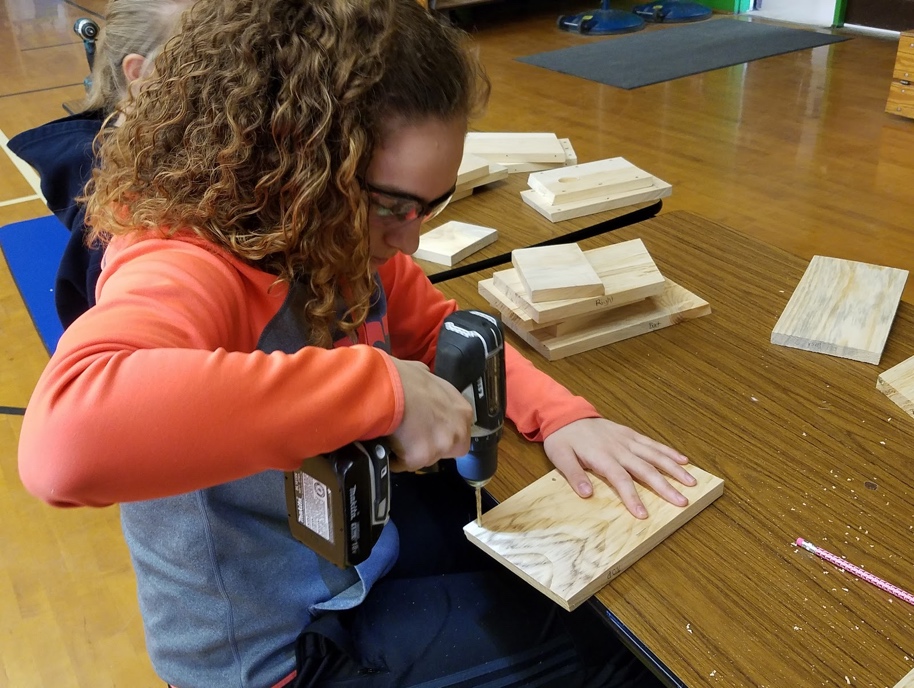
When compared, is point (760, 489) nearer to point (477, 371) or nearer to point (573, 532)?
→ point (573, 532)

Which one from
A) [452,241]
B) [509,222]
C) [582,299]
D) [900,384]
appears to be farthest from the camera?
[509,222]

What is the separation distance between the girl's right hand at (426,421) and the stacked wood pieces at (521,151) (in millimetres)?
1324

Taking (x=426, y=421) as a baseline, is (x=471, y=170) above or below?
below

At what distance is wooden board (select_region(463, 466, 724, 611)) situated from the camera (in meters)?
0.93

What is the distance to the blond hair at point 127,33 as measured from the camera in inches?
63.3

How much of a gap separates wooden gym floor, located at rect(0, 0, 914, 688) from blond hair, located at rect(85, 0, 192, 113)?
→ 1158 millimetres

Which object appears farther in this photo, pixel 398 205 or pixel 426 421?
pixel 398 205

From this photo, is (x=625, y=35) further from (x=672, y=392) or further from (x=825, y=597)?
(x=825, y=597)

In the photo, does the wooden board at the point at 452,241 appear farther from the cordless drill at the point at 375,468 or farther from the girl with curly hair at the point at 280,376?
the cordless drill at the point at 375,468

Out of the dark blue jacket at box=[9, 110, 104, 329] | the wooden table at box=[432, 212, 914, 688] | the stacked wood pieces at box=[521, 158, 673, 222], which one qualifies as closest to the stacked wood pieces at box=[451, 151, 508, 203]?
the stacked wood pieces at box=[521, 158, 673, 222]

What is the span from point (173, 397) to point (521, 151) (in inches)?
63.9

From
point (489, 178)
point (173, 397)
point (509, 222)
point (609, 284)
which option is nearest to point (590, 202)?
point (509, 222)

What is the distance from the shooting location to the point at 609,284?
142 cm

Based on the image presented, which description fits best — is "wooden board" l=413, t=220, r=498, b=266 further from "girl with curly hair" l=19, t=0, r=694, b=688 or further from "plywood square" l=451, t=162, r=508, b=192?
"girl with curly hair" l=19, t=0, r=694, b=688
